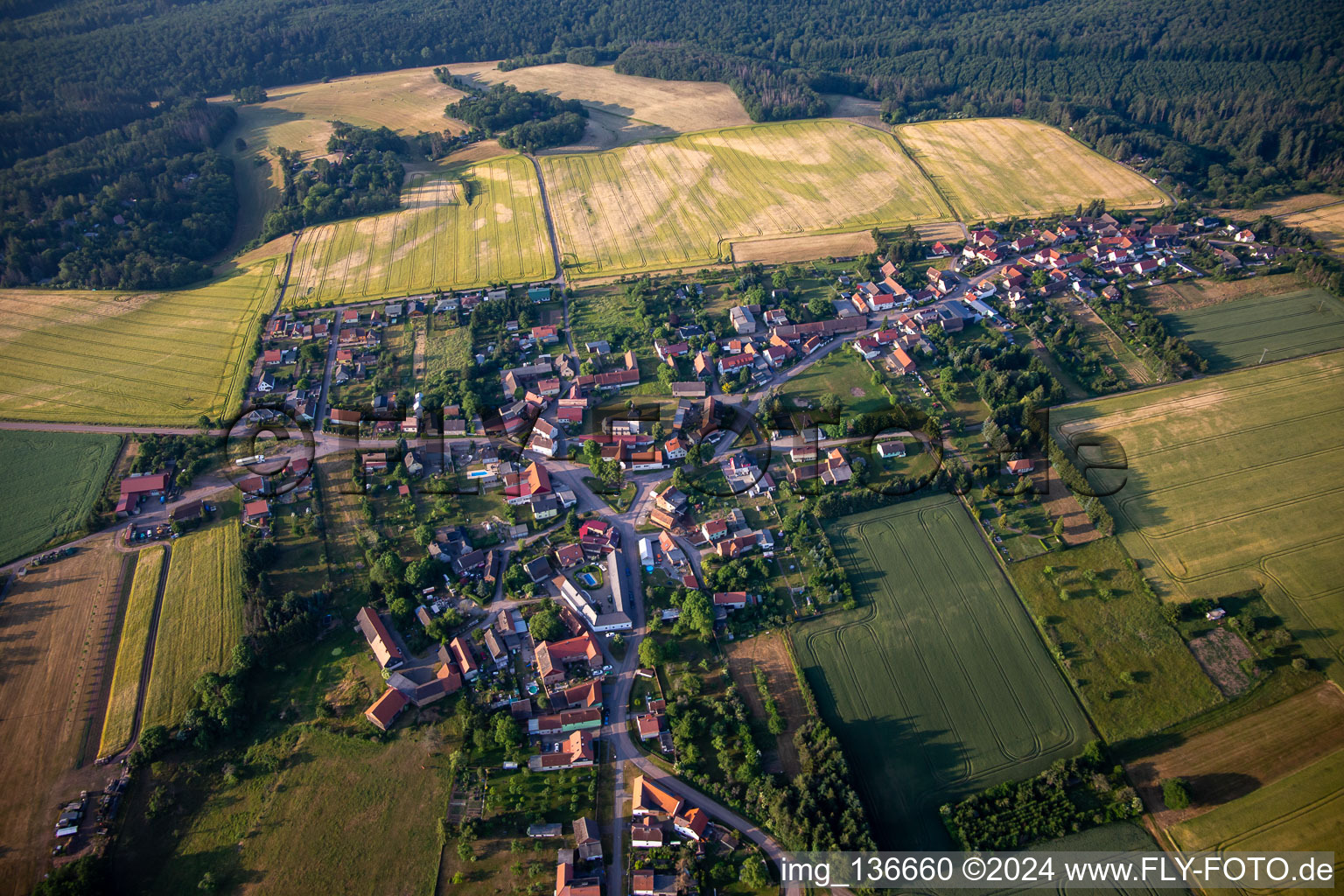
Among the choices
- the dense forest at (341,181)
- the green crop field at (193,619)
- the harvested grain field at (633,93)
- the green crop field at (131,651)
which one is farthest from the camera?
the harvested grain field at (633,93)

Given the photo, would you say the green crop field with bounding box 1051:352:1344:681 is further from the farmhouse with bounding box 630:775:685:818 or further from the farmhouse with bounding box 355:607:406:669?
the farmhouse with bounding box 355:607:406:669

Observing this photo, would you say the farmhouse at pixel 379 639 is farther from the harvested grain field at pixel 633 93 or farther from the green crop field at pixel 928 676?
the harvested grain field at pixel 633 93

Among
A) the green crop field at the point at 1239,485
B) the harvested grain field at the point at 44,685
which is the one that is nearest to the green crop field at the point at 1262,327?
the green crop field at the point at 1239,485

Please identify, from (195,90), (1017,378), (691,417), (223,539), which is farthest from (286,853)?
(195,90)

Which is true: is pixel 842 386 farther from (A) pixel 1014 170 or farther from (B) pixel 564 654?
(A) pixel 1014 170

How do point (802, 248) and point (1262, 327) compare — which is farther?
point (802, 248)

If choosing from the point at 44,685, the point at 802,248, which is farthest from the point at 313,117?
the point at 44,685
